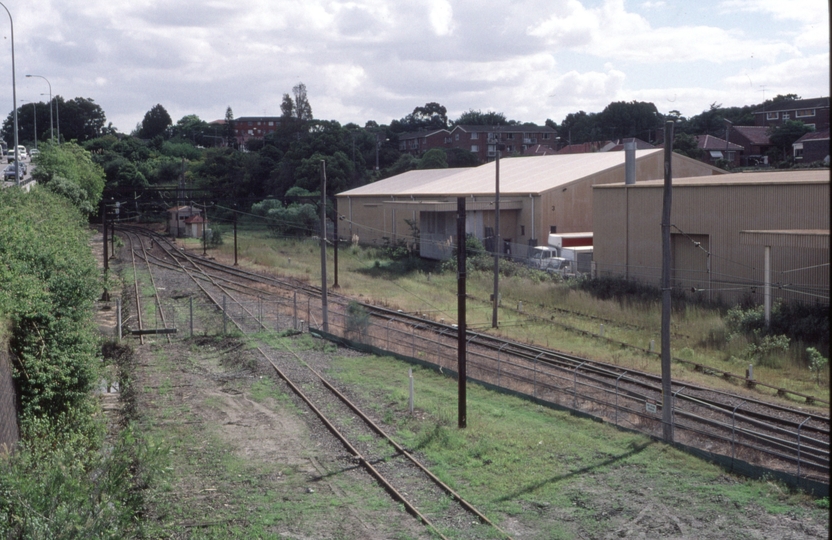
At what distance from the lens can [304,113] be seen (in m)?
106

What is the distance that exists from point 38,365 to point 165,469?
511 cm

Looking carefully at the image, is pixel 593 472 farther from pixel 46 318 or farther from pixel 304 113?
pixel 304 113

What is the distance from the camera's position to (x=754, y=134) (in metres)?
81.2

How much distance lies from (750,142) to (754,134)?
1.93 m

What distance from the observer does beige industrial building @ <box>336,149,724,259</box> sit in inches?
1861

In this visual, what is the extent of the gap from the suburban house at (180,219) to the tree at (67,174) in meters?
9.49

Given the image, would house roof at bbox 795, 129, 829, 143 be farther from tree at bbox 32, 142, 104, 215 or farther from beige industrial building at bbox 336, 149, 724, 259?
tree at bbox 32, 142, 104, 215

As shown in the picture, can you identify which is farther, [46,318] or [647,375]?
[647,375]

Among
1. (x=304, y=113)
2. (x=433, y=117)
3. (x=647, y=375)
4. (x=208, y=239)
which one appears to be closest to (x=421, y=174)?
(x=208, y=239)

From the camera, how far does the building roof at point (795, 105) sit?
86.2 metres

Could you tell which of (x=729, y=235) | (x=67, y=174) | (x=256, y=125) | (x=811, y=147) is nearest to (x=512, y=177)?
(x=729, y=235)

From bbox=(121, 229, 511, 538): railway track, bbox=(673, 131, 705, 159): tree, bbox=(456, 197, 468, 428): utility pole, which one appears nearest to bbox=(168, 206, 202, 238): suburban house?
bbox=(673, 131, 705, 159): tree

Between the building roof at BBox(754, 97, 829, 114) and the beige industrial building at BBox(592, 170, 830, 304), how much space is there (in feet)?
188

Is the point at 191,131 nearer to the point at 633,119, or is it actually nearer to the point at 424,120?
the point at 424,120
